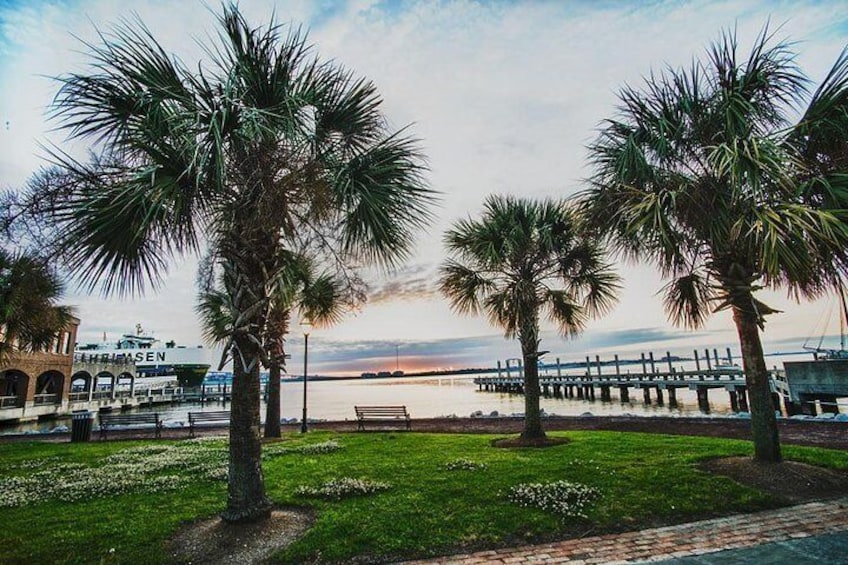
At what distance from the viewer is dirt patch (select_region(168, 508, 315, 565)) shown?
4734mm

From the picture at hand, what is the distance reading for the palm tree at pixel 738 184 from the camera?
593 cm

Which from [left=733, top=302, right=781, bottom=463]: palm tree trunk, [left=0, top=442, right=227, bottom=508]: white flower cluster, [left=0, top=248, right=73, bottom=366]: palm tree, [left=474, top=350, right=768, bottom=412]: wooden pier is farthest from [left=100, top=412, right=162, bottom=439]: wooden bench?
[left=474, top=350, right=768, bottom=412]: wooden pier

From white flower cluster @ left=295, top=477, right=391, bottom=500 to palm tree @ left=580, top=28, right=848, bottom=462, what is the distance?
19.0 feet

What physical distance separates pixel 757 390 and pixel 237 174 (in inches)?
349

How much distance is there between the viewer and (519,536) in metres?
5.02

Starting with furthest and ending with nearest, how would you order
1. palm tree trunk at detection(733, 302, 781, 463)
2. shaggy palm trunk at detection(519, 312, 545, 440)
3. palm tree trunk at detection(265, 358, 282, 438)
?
1. palm tree trunk at detection(265, 358, 282, 438)
2. shaggy palm trunk at detection(519, 312, 545, 440)
3. palm tree trunk at detection(733, 302, 781, 463)

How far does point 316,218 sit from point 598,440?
9287 mm

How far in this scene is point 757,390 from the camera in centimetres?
736

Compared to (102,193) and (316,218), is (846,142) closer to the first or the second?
(316,218)

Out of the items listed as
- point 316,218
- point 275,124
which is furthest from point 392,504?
point 275,124

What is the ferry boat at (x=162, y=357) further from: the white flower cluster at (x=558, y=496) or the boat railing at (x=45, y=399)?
the white flower cluster at (x=558, y=496)

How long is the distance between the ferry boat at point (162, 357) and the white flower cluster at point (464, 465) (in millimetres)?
86278

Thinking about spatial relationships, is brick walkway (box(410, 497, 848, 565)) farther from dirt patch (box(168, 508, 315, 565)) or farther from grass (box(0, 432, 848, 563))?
dirt patch (box(168, 508, 315, 565))

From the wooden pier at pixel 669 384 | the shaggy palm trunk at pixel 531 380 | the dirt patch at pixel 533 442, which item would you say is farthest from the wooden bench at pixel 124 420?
the wooden pier at pixel 669 384
